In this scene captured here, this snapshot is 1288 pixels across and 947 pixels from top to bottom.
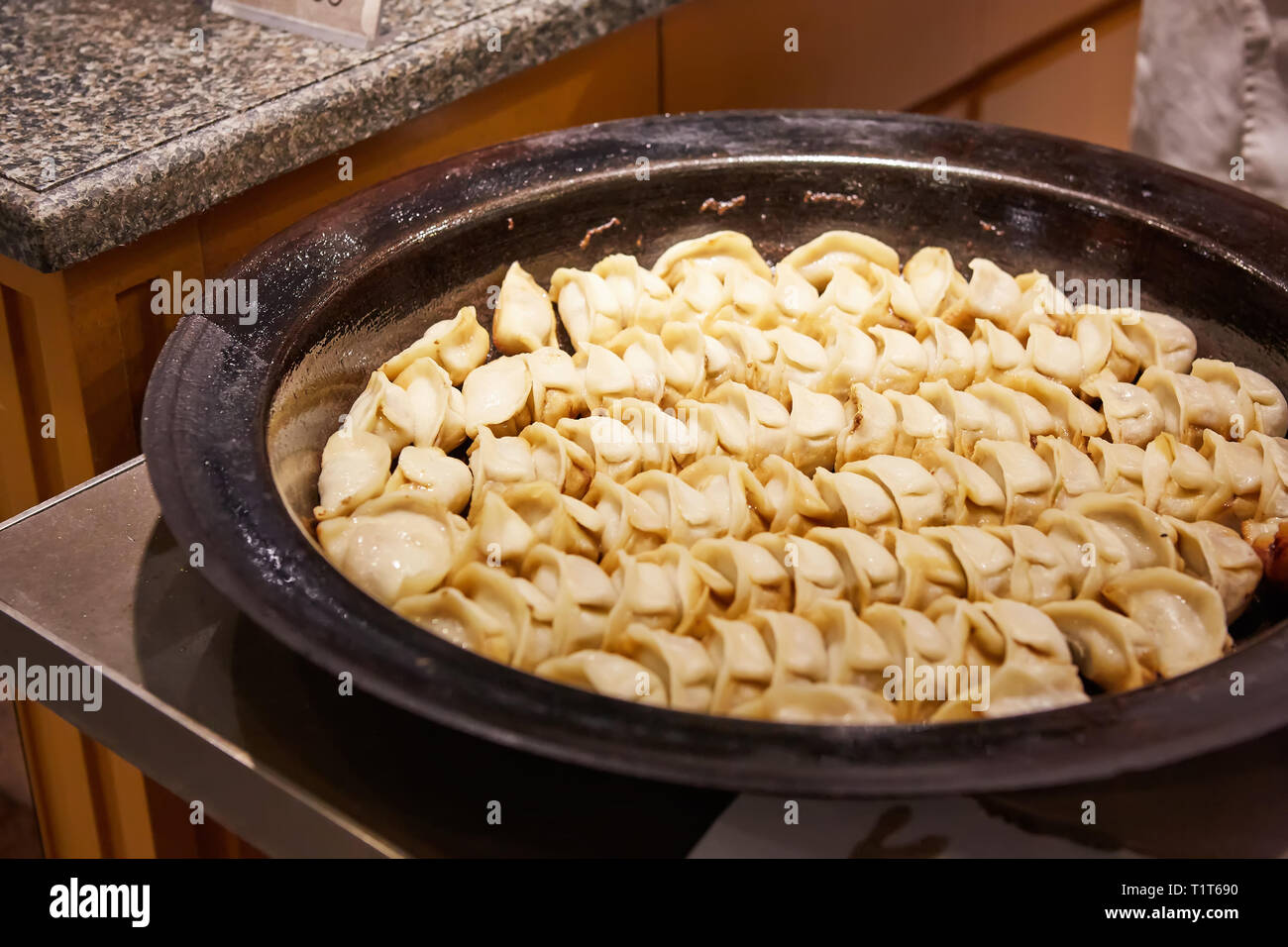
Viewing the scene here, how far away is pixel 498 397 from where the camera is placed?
55.8 inches

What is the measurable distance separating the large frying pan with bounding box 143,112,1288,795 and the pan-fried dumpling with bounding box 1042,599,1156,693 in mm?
105

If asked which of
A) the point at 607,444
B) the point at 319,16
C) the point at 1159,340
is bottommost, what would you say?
the point at 607,444

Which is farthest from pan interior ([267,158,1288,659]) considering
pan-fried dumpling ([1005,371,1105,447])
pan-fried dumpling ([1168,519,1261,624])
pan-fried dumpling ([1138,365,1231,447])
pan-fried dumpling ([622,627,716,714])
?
pan-fried dumpling ([622,627,716,714])

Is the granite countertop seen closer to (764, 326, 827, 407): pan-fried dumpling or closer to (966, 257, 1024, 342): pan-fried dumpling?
(764, 326, 827, 407): pan-fried dumpling

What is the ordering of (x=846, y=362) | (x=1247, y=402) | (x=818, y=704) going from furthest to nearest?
(x=846, y=362) → (x=1247, y=402) → (x=818, y=704)

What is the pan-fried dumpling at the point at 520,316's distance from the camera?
1520mm

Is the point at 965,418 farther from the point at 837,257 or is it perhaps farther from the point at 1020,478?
the point at 837,257

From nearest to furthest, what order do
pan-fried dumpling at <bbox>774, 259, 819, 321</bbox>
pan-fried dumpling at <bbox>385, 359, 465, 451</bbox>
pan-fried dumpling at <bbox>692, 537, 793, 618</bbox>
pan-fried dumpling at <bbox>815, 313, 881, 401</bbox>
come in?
1. pan-fried dumpling at <bbox>692, 537, 793, 618</bbox>
2. pan-fried dumpling at <bbox>385, 359, 465, 451</bbox>
3. pan-fried dumpling at <bbox>815, 313, 881, 401</bbox>
4. pan-fried dumpling at <bbox>774, 259, 819, 321</bbox>

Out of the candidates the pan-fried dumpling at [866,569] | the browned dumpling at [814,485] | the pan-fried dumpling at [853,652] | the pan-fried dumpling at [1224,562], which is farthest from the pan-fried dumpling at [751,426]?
the pan-fried dumpling at [1224,562]

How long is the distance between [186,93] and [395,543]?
81 cm

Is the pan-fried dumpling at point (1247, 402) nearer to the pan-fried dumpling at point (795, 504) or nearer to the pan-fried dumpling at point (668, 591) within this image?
the pan-fried dumpling at point (795, 504)

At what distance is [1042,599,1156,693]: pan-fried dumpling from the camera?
109 cm

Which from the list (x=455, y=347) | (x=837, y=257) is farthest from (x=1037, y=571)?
(x=455, y=347)

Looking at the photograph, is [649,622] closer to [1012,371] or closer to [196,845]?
[1012,371]
